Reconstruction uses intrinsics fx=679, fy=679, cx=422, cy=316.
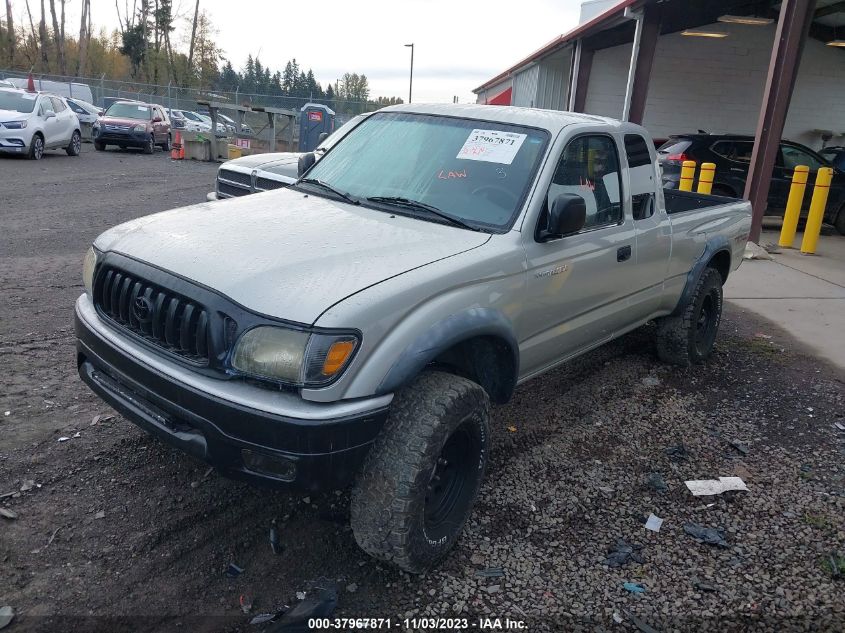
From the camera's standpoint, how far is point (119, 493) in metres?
3.27

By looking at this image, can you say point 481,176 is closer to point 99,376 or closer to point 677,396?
point 99,376

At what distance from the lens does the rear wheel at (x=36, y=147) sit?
54.0 feet

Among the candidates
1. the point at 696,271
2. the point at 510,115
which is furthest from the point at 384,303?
the point at 696,271

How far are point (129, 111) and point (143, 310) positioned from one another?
22370 millimetres

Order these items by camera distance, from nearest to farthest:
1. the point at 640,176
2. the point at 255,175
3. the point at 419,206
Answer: the point at 419,206 → the point at 640,176 → the point at 255,175

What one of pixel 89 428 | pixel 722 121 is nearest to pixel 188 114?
pixel 722 121

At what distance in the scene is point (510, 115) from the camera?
12.7 ft

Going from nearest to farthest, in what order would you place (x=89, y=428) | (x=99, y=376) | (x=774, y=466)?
(x=99, y=376) < (x=89, y=428) < (x=774, y=466)

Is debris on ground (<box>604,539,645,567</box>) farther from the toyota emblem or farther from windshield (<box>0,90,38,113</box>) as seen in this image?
windshield (<box>0,90,38,113</box>)

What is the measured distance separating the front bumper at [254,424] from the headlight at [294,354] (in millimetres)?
81

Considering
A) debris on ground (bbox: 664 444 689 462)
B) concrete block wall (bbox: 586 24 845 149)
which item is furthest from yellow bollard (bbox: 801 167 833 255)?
concrete block wall (bbox: 586 24 845 149)

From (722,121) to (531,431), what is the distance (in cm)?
1804

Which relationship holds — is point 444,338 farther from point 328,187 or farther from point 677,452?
point 677,452

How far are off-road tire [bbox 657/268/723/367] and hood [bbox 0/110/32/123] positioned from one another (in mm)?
16142
